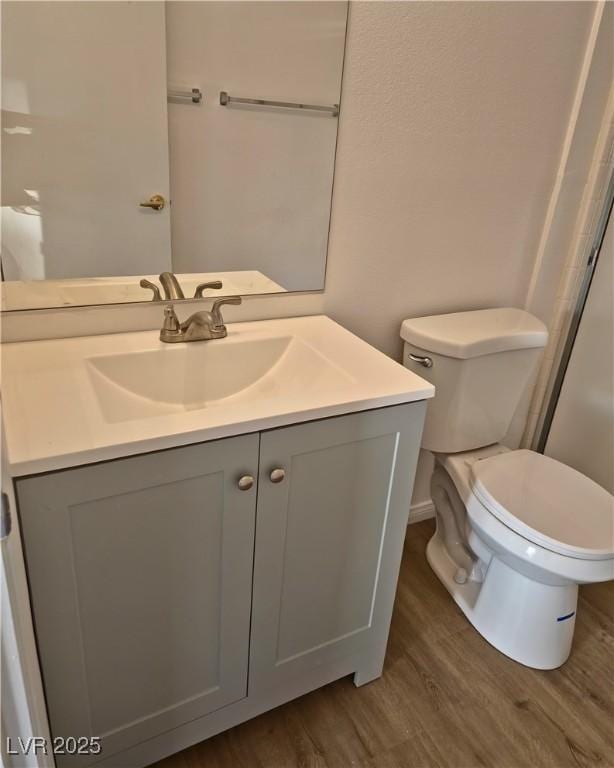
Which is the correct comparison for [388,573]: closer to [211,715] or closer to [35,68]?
[211,715]

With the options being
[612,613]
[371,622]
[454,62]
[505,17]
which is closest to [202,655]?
[371,622]

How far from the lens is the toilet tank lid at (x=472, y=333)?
1560 millimetres

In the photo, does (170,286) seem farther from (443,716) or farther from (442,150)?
(443,716)

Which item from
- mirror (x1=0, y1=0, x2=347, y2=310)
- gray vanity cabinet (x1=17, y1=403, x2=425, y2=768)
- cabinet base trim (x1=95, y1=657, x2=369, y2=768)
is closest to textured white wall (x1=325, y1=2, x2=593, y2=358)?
mirror (x1=0, y1=0, x2=347, y2=310)

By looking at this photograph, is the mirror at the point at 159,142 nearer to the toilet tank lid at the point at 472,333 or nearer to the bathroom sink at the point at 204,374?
the bathroom sink at the point at 204,374

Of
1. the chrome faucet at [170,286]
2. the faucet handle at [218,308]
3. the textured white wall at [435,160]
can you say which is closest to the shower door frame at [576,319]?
the textured white wall at [435,160]

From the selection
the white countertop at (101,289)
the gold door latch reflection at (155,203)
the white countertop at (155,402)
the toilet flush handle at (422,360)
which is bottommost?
the toilet flush handle at (422,360)

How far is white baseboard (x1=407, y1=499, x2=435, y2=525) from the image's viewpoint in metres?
2.12

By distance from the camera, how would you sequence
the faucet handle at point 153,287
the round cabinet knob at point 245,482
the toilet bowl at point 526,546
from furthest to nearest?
1. the toilet bowl at point 526,546
2. the faucet handle at point 153,287
3. the round cabinet knob at point 245,482

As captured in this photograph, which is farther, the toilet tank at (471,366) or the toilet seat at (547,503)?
the toilet tank at (471,366)

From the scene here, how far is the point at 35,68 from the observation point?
42.2 inches

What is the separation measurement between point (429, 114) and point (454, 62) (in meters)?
0.14

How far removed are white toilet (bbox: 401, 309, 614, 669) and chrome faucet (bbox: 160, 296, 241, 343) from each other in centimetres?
56

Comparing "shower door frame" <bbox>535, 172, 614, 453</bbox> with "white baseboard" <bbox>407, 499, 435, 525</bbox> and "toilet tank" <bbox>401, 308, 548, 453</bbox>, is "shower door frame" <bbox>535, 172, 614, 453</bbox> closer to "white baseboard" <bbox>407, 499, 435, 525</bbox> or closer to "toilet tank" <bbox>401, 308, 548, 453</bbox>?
"toilet tank" <bbox>401, 308, 548, 453</bbox>
